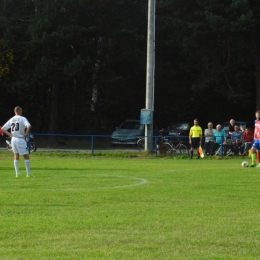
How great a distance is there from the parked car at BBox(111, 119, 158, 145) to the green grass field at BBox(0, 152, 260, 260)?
2045 cm

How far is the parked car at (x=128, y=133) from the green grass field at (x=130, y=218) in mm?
20446

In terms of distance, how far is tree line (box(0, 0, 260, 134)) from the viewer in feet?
149

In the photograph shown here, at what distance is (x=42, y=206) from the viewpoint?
12.5 m

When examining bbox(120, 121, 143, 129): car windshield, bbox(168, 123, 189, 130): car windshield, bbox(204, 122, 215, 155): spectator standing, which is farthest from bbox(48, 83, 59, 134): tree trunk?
bbox(204, 122, 215, 155): spectator standing

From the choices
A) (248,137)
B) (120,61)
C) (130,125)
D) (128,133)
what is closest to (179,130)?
(130,125)

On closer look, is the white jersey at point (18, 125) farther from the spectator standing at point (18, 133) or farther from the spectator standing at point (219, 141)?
the spectator standing at point (219, 141)

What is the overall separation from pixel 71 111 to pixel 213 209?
43.1m

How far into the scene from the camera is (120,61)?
→ 51594mm

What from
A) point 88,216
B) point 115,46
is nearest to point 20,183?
point 88,216

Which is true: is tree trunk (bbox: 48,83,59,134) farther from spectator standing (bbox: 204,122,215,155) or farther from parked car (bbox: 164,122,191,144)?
spectator standing (bbox: 204,122,215,155)

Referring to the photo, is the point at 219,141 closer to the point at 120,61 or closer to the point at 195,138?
the point at 195,138

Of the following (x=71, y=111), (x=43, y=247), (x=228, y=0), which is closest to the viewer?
(x=43, y=247)

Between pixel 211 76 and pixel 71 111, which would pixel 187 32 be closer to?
pixel 211 76

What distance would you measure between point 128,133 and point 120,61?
403 inches
